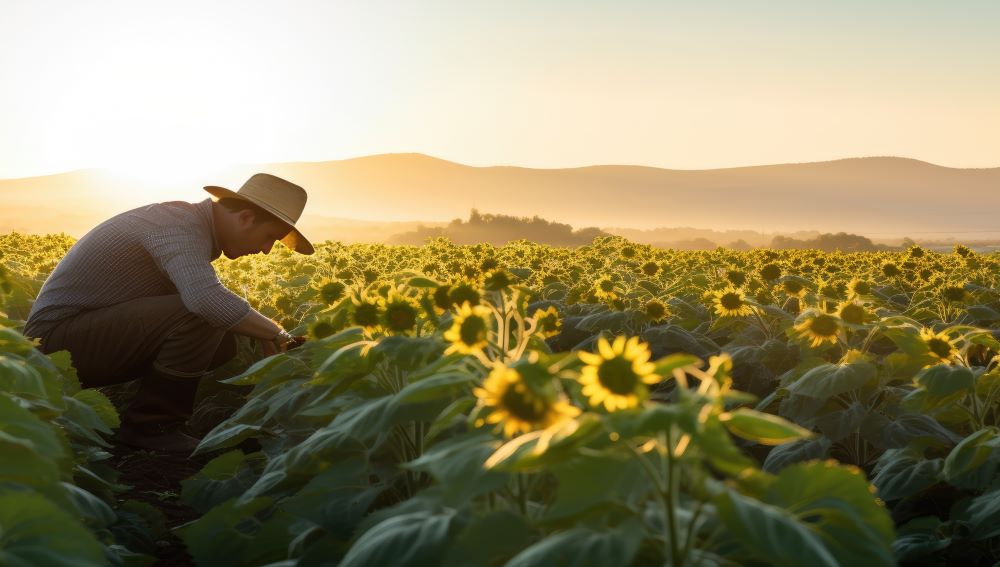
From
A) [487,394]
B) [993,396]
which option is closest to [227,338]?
[993,396]

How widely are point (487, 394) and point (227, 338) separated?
5.18 metres

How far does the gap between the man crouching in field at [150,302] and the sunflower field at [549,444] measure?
46 centimetres

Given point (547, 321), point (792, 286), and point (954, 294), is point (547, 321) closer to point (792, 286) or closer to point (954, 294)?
point (792, 286)

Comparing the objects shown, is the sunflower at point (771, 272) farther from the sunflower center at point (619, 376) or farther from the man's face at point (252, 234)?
the sunflower center at point (619, 376)

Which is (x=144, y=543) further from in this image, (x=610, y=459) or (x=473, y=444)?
(x=610, y=459)

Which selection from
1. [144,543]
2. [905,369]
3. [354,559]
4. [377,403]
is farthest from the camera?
[905,369]

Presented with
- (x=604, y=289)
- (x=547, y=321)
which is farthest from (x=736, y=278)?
(x=547, y=321)

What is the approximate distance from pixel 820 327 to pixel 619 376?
3.19m

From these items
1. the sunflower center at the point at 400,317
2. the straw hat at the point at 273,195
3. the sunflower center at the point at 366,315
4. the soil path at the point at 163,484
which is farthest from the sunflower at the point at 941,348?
the straw hat at the point at 273,195

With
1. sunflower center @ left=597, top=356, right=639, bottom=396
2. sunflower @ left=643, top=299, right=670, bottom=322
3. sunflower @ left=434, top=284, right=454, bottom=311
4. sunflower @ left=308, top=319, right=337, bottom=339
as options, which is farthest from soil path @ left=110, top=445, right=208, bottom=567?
sunflower center @ left=597, top=356, right=639, bottom=396

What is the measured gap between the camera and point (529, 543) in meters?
1.90

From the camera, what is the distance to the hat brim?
19.7ft

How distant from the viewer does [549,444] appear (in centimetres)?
159

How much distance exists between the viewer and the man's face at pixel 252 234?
20.4 ft
